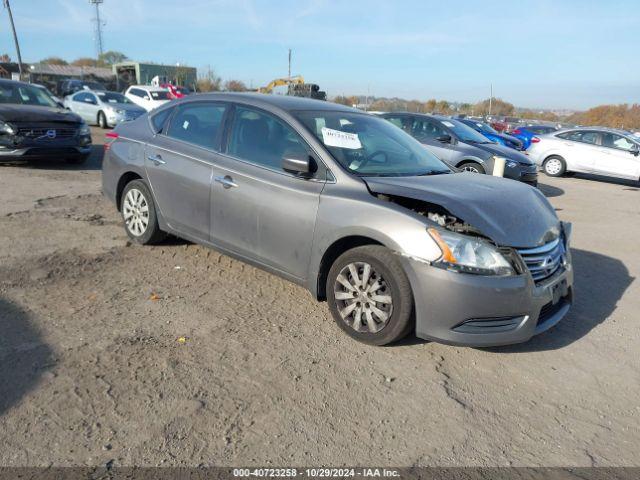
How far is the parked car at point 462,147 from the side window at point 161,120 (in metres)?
5.50

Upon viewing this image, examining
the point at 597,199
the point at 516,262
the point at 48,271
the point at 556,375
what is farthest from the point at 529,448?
the point at 597,199

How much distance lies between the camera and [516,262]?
3.50 m

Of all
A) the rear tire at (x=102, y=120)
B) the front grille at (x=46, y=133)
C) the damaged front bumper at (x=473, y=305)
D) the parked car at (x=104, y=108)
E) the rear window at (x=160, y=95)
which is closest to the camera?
the damaged front bumper at (x=473, y=305)

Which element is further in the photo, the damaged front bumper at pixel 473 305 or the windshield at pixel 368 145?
the windshield at pixel 368 145

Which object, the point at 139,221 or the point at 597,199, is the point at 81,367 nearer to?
the point at 139,221

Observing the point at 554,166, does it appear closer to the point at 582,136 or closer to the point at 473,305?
the point at 582,136

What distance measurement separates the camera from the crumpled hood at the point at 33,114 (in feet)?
31.2

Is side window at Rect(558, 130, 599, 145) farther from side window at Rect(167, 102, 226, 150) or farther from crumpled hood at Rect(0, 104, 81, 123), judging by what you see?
side window at Rect(167, 102, 226, 150)

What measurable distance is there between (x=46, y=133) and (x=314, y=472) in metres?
9.56

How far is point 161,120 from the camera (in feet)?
17.9

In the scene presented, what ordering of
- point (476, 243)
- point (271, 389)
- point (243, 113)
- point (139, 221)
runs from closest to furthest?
point (271, 389) → point (476, 243) → point (243, 113) → point (139, 221)

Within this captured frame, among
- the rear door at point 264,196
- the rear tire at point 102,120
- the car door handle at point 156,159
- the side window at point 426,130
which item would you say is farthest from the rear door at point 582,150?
the rear tire at point 102,120

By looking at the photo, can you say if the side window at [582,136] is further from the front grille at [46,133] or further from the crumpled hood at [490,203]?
the front grille at [46,133]

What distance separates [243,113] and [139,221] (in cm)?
180
